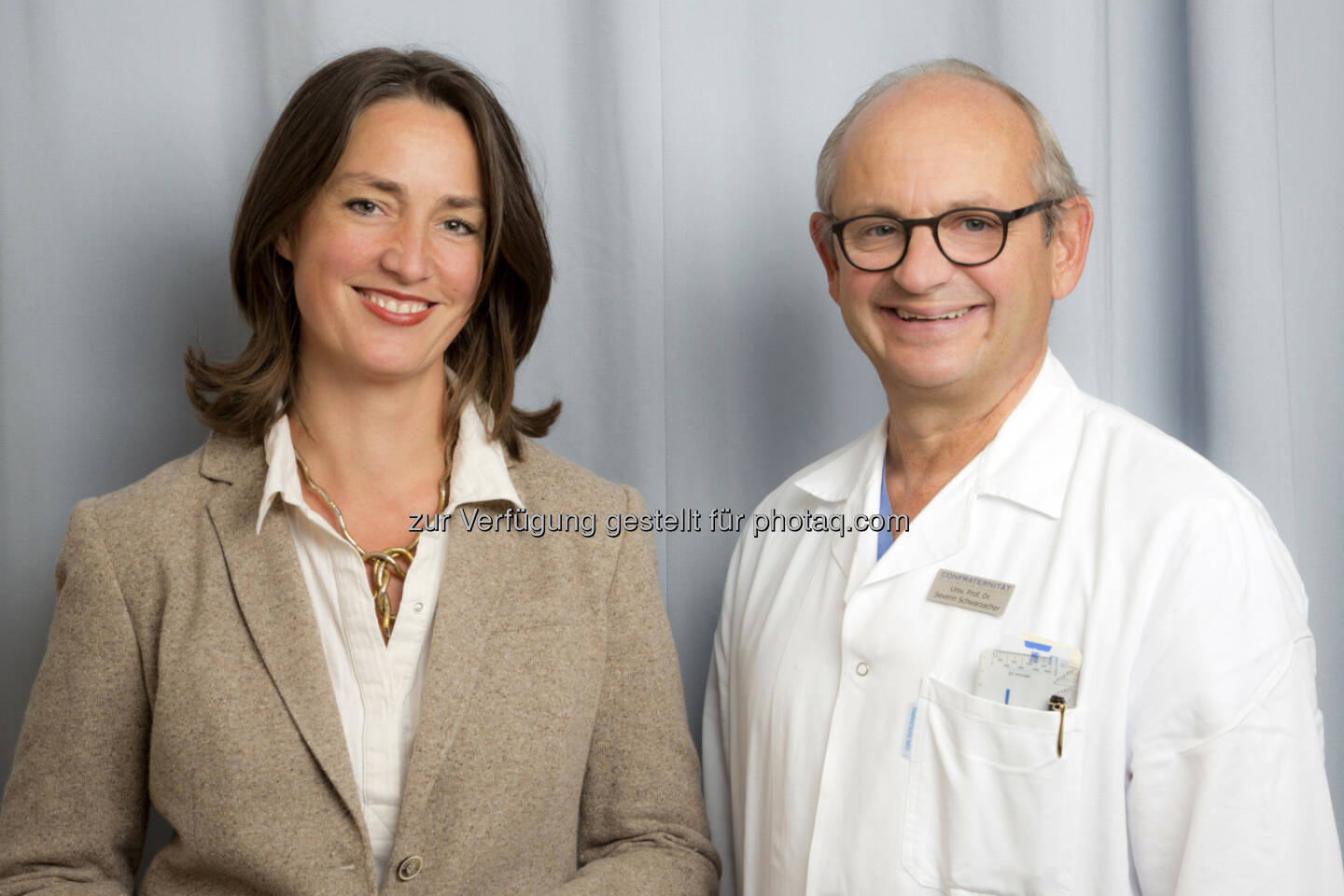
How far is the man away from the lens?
3.86ft

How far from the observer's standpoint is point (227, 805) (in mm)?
1275

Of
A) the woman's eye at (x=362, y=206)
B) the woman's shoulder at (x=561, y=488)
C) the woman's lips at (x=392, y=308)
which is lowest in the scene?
the woman's shoulder at (x=561, y=488)

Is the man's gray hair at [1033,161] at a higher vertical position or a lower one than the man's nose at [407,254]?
higher

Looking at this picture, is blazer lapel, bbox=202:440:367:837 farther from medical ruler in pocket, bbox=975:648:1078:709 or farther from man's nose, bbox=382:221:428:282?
medical ruler in pocket, bbox=975:648:1078:709

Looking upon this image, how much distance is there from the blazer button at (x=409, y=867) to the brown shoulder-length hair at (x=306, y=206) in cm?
55

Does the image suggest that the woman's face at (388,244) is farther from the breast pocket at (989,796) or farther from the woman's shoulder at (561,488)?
the breast pocket at (989,796)

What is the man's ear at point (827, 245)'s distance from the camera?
5.09 ft

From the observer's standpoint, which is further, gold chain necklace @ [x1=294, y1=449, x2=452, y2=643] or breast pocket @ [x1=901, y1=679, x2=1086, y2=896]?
gold chain necklace @ [x1=294, y1=449, x2=452, y2=643]

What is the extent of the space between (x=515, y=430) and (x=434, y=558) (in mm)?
254

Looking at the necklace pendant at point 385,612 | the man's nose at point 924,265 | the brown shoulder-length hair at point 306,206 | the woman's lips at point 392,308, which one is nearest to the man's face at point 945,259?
the man's nose at point 924,265

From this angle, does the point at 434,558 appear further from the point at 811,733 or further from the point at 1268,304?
the point at 1268,304

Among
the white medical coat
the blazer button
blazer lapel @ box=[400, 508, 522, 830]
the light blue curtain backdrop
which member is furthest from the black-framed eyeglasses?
the blazer button

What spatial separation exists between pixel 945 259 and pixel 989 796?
0.64 meters

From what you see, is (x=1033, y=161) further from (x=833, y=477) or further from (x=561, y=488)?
(x=561, y=488)
